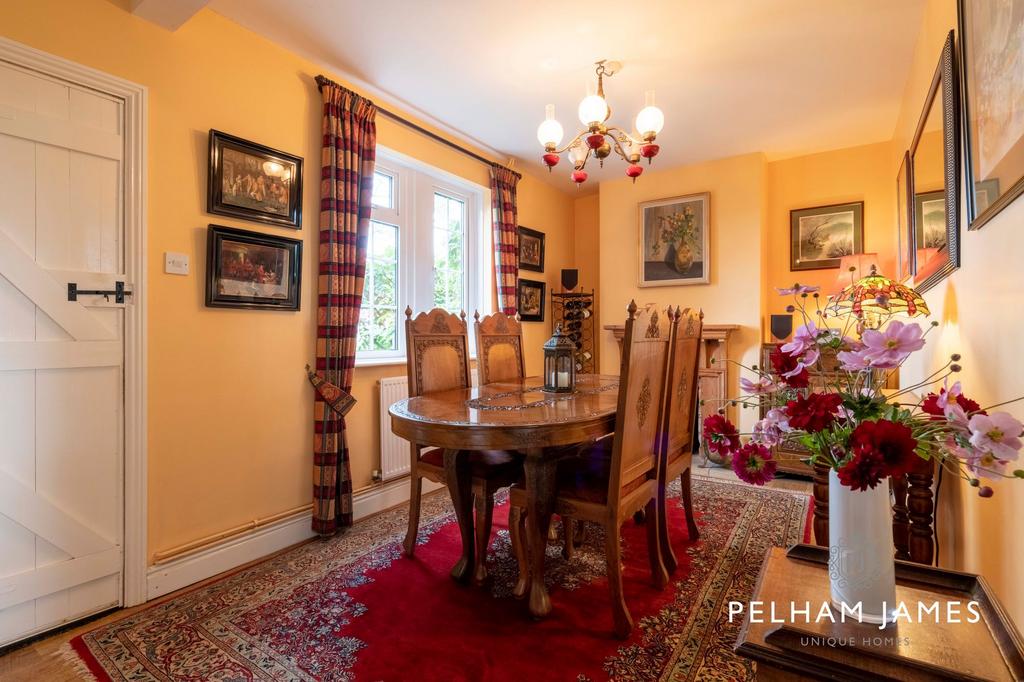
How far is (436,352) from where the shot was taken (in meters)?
2.65

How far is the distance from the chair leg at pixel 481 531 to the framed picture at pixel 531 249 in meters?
2.89

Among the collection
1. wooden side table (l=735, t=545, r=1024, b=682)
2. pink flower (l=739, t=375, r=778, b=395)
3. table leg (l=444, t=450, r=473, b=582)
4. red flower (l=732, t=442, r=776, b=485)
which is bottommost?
table leg (l=444, t=450, r=473, b=582)

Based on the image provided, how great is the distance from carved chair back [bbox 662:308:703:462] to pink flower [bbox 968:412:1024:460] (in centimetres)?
143

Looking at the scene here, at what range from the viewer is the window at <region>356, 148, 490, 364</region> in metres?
3.35

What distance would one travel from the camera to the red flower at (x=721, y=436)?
3.35 feet

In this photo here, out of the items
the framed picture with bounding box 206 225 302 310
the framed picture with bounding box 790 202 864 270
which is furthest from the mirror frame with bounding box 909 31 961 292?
the framed picture with bounding box 206 225 302 310

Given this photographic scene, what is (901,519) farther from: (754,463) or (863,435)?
(863,435)

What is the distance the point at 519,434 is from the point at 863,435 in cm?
106

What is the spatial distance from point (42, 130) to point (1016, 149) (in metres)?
2.99

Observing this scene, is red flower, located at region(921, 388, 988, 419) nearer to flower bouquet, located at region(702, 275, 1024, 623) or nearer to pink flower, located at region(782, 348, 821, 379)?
flower bouquet, located at region(702, 275, 1024, 623)

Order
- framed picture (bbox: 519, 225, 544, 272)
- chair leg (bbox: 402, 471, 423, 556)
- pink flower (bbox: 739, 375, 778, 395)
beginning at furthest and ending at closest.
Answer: framed picture (bbox: 519, 225, 544, 272) → chair leg (bbox: 402, 471, 423, 556) → pink flower (bbox: 739, 375, 778, 395)

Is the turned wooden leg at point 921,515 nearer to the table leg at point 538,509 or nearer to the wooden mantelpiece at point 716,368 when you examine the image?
the table leg at point 538,509

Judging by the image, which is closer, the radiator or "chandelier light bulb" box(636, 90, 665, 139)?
"chandelier light bulb" box(636, 90, 665, 139)

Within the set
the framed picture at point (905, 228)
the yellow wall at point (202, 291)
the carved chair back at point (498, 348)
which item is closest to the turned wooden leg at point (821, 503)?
the framed picture at point (905, 228)
